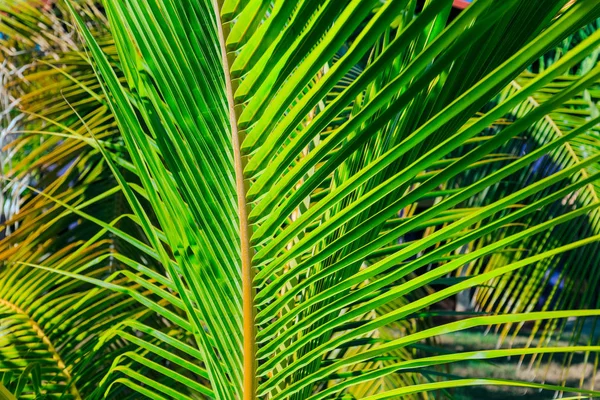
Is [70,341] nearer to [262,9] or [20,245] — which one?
[20,245]

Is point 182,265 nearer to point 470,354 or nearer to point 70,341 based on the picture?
point 470,354

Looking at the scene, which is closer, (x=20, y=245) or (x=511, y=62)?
(x=511, y=62)

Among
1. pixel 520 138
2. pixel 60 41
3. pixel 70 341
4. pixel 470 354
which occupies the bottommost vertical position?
pixel 470 354

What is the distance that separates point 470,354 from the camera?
45 cm

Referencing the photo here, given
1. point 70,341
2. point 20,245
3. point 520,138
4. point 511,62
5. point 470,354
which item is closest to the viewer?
point 511,62

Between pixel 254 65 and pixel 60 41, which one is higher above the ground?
pixel 60 41

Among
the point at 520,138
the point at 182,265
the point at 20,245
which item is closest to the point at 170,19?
the point at 182,265

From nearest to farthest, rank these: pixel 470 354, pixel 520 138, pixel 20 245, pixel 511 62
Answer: pixel 511 62, pixel 470 354, pixel 20 245, pixel 520 138

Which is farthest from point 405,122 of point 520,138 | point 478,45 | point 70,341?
point 520,138

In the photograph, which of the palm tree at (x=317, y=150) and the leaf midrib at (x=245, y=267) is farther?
the leaf midrib at (x=245, y=267)

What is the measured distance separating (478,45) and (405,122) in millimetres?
102

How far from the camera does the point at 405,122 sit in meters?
0.52

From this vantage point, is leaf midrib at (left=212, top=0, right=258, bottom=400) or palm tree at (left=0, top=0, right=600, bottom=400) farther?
leaf midrib at (left=212, top=0, right=258, bottom=400)

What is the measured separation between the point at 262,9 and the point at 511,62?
19 centimetres
